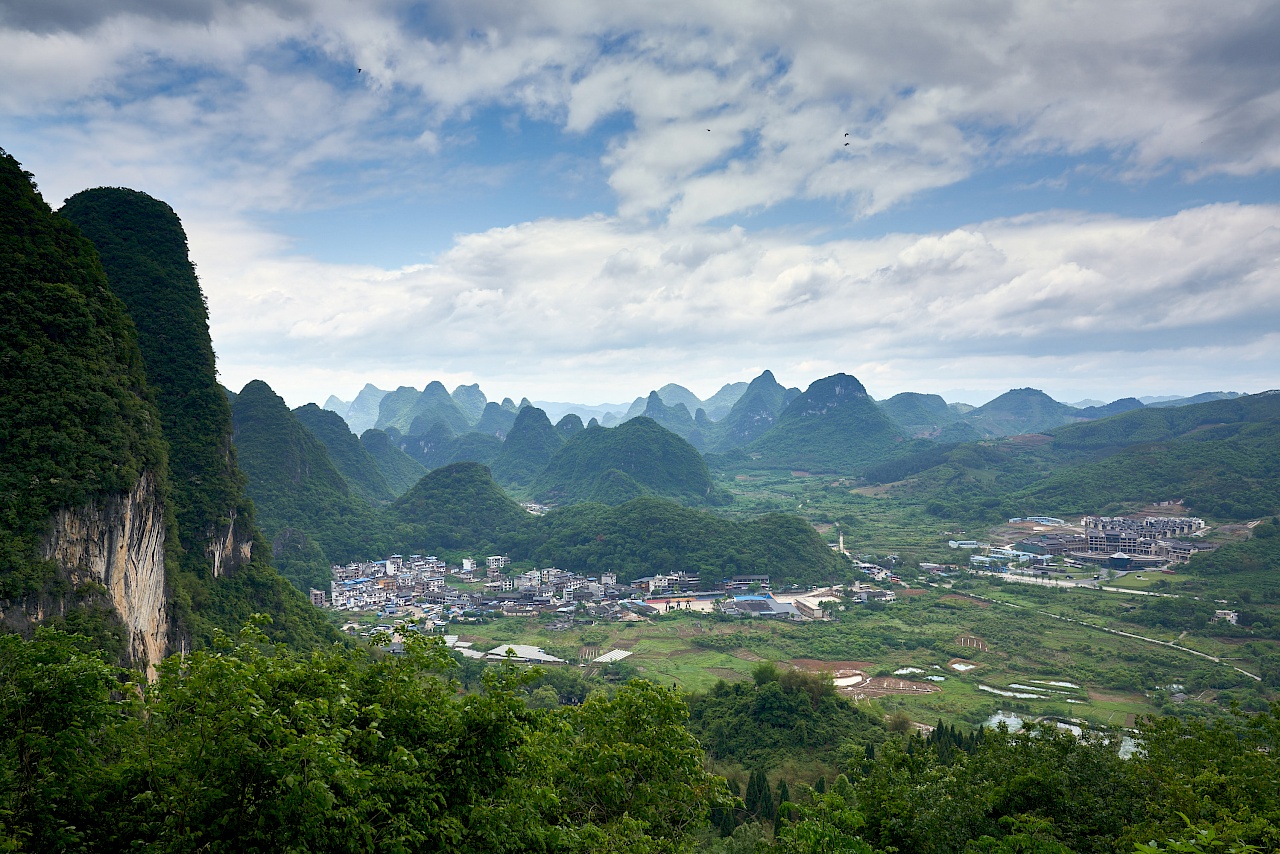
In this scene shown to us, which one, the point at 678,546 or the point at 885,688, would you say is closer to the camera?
the point at 885,688

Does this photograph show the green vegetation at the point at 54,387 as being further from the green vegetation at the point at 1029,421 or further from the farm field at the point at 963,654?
the green vegetation at the point at 1029,421

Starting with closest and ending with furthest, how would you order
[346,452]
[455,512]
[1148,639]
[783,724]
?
1. [783,724]
2. [1148,639]
3. [455,512]
4. [346,452]

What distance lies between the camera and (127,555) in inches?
750

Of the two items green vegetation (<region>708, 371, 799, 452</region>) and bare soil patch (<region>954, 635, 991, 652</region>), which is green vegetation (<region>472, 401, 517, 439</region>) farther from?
bare soil patch (<region>954, 635, 991, 652</region>)

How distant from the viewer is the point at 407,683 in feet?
27.8

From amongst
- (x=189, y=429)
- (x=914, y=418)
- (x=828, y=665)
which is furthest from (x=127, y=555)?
(x=914, y=418)

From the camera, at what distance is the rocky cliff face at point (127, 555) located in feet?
54.5

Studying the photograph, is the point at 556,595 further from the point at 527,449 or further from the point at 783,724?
the point at 527,449

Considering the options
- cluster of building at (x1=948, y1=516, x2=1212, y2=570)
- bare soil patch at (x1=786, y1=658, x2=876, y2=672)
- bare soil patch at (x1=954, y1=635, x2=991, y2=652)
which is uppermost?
cluster of building at (x1=948, y1=516, x2=1212, y2=570)

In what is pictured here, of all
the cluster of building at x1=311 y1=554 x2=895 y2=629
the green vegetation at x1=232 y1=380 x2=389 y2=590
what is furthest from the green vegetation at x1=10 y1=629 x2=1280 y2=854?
the green vegetation at x1=232 y1=380 x2=389 y2=590

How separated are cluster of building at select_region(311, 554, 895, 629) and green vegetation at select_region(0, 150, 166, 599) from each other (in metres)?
35.0

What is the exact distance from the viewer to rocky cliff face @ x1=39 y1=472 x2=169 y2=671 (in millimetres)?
16625

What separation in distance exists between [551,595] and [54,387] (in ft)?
144

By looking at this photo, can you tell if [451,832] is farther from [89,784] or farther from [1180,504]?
[1180,504]
